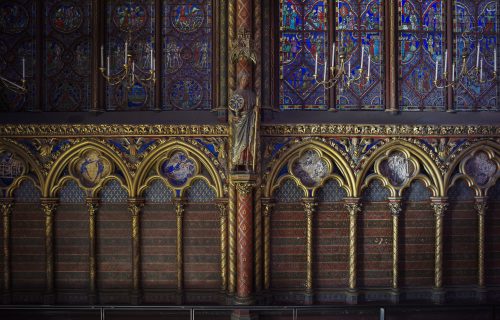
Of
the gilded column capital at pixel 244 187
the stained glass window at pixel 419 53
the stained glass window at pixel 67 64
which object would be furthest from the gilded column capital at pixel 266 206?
the stained glass window at pixel 67 64

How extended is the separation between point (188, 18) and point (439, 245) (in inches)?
281

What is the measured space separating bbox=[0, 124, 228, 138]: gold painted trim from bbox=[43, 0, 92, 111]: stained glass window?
0.87 metres

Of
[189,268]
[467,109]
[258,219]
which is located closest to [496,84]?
[467,109]

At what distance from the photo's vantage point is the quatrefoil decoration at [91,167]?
9656mm

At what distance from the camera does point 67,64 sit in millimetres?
10211

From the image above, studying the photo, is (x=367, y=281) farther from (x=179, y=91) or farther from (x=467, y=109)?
(x=179, y=91)

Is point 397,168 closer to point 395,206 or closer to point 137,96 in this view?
point 395,206

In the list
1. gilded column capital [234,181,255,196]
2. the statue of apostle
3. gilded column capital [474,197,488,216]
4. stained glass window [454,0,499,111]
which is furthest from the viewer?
stained glass window [454,0,499,111]

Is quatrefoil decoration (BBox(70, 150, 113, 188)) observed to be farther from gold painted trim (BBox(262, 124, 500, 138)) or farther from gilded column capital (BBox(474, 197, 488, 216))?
gilded column capital (BBox(474, 197, 488, 216))

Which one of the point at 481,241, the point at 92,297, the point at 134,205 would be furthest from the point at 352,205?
the point at 92,297

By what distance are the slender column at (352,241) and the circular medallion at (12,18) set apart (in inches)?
312

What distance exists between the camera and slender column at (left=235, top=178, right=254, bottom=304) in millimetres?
9062

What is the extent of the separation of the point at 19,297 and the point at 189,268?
3572 mm

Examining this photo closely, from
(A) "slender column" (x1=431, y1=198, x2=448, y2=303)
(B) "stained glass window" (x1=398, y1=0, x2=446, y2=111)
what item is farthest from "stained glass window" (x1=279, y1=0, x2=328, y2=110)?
(A) "slender column" (x1=431, y1=198, x2=448, y2=303)
